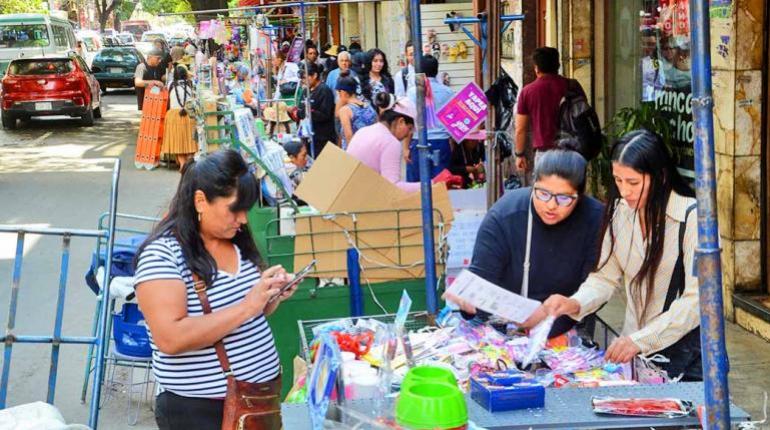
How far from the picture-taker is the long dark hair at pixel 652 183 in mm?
3670

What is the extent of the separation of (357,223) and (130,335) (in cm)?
152

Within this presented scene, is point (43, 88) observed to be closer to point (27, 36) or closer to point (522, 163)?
point (27, 36)

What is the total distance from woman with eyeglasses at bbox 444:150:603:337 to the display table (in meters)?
1.02

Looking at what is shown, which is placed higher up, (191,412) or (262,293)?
(262,293)

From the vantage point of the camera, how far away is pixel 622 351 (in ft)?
11.6

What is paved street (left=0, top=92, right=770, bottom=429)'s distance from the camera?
648 cm

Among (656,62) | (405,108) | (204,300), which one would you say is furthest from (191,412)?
(656,62)

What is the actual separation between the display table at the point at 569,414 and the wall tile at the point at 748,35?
4421 millimetres

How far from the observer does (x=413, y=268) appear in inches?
220

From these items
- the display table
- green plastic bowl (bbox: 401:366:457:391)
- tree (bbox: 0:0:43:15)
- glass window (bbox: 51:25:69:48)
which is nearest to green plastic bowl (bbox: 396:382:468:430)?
green plastic bowl (bbox: 401:366:457:391)

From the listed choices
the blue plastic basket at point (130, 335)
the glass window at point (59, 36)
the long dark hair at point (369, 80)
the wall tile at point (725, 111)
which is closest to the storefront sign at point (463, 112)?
the wall tile at point (725, 111)

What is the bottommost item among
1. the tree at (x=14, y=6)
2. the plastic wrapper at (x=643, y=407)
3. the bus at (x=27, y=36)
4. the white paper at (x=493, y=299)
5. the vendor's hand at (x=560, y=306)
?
the plastic wrapper at (x=643, y=407)

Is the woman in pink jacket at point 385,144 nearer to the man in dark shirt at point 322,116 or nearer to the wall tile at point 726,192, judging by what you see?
the wall tile at point 726,192

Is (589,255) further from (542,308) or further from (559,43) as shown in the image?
(559,43)
